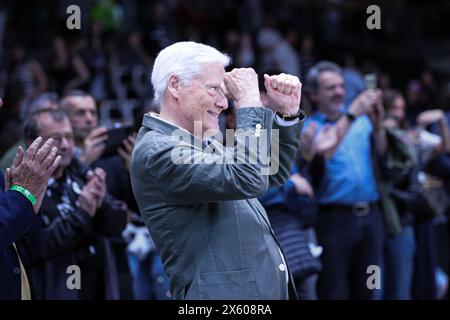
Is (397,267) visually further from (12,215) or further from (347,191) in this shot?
(12,215)

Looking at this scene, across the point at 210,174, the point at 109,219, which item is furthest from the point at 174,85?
the point at 109,219

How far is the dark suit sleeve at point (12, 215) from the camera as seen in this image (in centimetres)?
344

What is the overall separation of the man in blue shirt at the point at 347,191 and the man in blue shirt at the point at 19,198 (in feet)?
8.75

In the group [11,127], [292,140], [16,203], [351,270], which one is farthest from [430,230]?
[16,203]

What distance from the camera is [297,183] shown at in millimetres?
5668

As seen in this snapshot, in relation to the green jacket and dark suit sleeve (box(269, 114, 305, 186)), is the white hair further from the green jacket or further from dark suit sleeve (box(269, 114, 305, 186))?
dark suit sleeve (box(269, 114, 305, 186))

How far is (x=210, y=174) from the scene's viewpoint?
10.4 feet

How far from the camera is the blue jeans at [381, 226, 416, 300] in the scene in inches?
270

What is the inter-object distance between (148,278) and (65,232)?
1.73 metres

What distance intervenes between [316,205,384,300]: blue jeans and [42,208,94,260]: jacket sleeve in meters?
1.85

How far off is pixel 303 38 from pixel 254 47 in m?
1.17

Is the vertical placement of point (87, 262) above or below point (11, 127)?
below

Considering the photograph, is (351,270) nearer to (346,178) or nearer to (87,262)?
(346,178)

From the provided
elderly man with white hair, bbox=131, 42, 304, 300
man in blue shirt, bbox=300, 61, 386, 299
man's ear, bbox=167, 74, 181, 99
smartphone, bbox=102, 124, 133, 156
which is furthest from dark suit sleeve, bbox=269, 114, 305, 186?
man in blue shirt, bbox=300, 61, 386, 299
